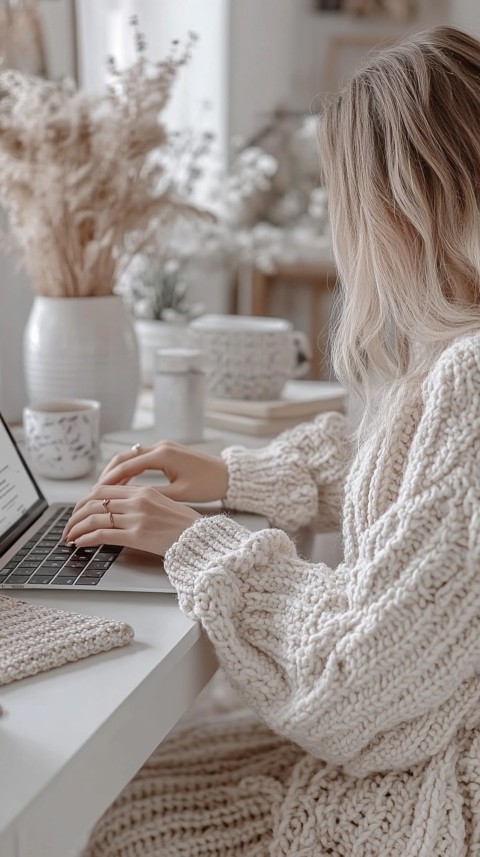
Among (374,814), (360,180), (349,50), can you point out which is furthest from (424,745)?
(349,50)

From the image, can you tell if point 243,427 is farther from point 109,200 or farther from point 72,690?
point 72,690

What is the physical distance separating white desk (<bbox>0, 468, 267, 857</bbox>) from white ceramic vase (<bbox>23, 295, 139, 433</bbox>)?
1.65 feet

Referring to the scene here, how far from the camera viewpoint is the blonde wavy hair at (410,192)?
2.50 ft

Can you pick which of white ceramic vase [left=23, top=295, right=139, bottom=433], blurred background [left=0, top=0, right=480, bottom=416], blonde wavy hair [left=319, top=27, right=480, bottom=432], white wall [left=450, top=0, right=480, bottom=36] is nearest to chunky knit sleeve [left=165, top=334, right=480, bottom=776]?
blonde wavy hair [left=319, top=27, right=480, bottom=432]

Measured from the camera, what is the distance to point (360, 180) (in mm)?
805

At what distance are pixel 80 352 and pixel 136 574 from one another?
49cm

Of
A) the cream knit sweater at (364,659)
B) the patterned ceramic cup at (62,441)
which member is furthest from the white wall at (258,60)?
the cream knit sweater at (364,659)

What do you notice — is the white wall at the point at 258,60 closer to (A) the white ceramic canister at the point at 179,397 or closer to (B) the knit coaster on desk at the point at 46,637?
(A) the white ceramic canister at the point at 179,397

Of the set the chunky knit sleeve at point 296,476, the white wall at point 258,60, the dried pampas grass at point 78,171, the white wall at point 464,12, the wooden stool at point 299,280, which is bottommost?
the wooden stool at point 299,280

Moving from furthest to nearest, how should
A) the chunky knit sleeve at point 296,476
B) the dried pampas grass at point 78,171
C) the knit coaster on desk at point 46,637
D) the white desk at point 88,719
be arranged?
the dried pampas grass at point 78,171 → the chunky knit sleeve at point 296,476 → the knit coaster on desk at point 46,637 → the white desk at point 88,719

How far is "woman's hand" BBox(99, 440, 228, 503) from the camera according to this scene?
98 centimetres

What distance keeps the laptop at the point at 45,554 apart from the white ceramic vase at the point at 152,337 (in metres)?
0.58

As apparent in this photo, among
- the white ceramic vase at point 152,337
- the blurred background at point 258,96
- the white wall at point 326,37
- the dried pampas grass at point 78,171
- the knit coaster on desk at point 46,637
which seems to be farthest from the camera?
the white wall at point 326,37

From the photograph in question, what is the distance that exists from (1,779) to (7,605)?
0.22 meters
